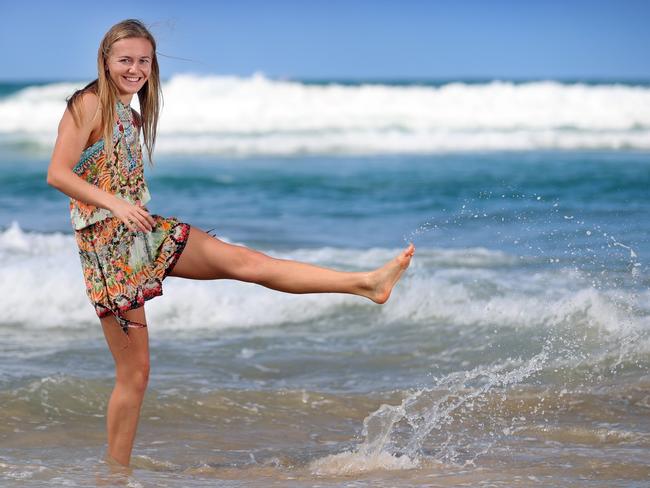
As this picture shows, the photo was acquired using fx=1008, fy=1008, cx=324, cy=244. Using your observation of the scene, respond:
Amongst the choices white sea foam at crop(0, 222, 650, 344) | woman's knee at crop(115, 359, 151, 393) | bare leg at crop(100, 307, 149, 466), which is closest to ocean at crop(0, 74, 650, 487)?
white sea foam at crop(0, 222, 650, 344)

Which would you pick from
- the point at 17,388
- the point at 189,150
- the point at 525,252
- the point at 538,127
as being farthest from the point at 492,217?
the point at 538,127

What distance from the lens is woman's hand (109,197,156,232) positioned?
350 cm

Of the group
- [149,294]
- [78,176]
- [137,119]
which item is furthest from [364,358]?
[78,176]

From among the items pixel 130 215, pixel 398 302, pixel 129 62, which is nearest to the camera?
pixel 130 215

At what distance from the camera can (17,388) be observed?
5426 millimetres

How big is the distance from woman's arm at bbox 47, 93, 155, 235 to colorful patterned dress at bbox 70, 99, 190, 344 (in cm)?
8

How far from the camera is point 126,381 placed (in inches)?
156

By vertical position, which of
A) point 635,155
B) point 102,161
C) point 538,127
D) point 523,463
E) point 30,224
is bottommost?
point 523,463

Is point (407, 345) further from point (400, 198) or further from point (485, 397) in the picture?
point (400, 198)

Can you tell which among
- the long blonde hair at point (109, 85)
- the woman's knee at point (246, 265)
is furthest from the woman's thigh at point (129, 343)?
the long blonde hair at point (109, 85)

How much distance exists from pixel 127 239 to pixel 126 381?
598 mm

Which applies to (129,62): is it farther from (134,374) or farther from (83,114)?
(134,374)

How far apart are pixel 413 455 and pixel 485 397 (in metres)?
1.09

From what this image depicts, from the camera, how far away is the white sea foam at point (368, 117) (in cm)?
2531
